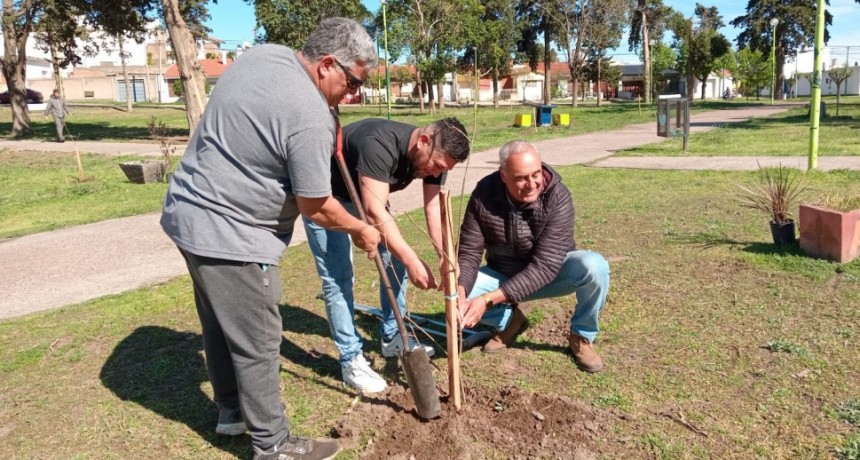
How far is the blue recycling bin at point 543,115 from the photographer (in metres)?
22.1

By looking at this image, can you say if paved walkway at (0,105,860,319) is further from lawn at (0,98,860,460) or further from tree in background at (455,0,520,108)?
tree in background at (455,0,520,108)

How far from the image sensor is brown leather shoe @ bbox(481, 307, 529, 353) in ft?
12.4

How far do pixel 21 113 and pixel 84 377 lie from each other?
25.5m

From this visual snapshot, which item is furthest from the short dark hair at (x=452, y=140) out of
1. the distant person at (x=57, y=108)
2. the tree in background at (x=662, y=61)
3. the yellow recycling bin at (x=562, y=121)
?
the tree in background at (x=662, y=61)

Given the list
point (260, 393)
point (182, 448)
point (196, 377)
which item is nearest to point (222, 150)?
point (260, 393)

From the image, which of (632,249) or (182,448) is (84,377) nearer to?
(182,448)

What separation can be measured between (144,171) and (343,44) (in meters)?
10.1

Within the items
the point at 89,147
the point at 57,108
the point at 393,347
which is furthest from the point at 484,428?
the point at 57,108

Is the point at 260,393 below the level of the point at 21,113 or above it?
below

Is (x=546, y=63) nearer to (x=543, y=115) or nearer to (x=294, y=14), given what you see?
(x=294, y=14)

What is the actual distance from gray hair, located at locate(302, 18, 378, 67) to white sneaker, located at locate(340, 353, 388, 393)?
161cm

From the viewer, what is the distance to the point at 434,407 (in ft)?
9.54

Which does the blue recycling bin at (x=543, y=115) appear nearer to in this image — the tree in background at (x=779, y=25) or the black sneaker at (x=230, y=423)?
the black sneaker at (x=230, y=423)

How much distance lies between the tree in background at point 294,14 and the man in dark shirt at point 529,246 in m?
26.6
